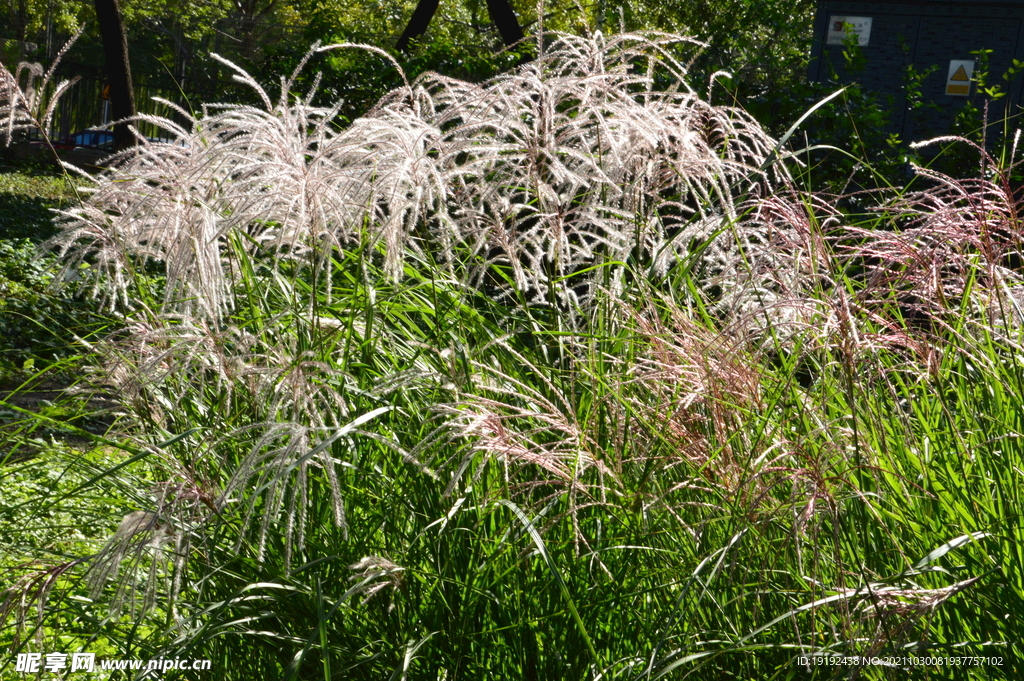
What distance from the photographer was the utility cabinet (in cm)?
1123

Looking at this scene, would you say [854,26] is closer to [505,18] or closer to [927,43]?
[927,43]

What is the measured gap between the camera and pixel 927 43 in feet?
38.3

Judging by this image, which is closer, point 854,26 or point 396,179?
point 396,179

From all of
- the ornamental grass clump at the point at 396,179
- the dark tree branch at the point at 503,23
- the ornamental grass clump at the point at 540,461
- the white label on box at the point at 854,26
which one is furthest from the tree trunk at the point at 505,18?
the ornamental grass clump at the point at 540,461

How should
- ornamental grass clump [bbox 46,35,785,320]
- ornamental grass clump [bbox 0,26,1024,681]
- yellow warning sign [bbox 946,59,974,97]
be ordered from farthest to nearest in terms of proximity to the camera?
yellow warning sign [bbox 946,59,974,97], ornamental grass clump [bbox 46,35,785,320], ornamental grass clump [bbox 0,26,1024,681]

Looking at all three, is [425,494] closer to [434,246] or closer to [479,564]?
[479,564]

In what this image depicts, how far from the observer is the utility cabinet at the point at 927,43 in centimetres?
1123

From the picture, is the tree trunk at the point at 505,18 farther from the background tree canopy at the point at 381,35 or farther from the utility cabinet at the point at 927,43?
the utility cabinet at the point at 927,43

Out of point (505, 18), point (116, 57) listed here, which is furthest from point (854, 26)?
point (116, 57)

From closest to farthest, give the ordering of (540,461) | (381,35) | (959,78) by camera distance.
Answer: (540,461)
(959,78)
(381,35)

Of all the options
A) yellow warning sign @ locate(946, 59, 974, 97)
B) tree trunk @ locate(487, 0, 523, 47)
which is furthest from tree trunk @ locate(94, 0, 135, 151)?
yellow warning sign @ locate(946, 59, 974, 97)

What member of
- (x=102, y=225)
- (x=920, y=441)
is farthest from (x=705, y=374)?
(x=102, y=225)

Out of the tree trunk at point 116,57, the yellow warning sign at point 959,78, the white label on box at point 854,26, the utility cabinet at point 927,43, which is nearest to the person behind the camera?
the yellow warning sign at point 959,78

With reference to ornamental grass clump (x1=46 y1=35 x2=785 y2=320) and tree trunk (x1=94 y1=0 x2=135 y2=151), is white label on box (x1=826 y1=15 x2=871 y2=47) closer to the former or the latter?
tree trunk (x1=94 y1=0 x2=135 y2=151)
